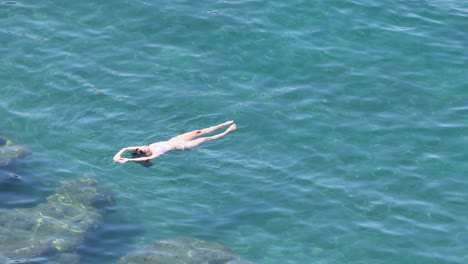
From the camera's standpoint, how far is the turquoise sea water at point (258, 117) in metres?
25.8

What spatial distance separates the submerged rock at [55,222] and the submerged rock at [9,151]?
2.42 m

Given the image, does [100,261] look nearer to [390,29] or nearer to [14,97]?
[14,97]

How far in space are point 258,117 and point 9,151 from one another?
30.6 ft

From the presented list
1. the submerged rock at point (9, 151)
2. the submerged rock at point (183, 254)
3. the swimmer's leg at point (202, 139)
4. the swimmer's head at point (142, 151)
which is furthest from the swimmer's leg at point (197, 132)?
the submerged rock at point (9, 151)

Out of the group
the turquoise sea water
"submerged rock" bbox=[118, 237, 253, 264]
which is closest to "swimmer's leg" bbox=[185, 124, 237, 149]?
the turquoise sea water

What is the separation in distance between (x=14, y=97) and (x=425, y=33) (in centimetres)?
1775

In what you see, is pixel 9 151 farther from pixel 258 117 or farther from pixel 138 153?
pixel 258 117

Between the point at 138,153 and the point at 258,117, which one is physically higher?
the point at 258,117

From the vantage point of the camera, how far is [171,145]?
92.0 ft

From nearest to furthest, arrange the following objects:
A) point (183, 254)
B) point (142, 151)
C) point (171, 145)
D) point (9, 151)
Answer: point (183, 254) → point (142, 151) → point (171, 145) → point (9, 151)

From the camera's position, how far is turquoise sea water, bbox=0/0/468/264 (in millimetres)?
25797

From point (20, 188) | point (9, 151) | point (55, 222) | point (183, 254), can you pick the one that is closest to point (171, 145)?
point (183, 254)

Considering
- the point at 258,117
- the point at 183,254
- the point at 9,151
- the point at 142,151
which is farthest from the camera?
the point at 258,117

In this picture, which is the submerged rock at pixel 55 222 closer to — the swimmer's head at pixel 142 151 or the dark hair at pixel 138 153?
the dark hair at pixel 138 153
